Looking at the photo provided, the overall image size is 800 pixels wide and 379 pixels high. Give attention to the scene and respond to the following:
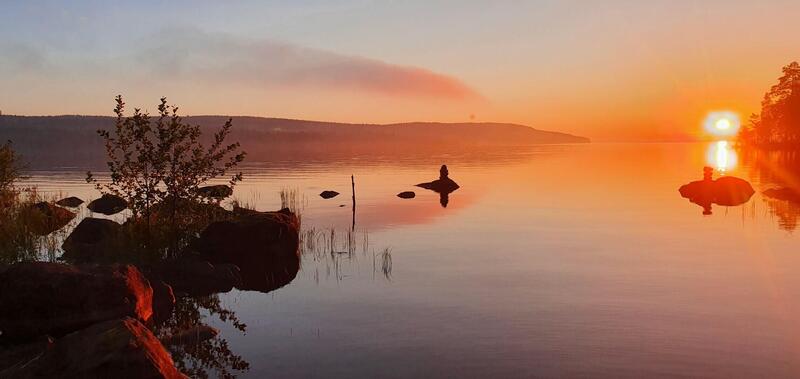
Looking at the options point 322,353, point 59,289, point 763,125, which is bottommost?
point 322,353

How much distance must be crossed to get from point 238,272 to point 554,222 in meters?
23.8

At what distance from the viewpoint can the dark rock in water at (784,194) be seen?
56400 millimetres

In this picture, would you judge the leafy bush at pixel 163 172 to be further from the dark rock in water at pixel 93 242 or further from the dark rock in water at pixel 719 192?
the dark rock in water at pixel 719 192

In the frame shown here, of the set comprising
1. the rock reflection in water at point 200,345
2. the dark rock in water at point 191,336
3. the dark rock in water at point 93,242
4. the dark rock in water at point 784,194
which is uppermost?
the dark rock in water at point 784,194

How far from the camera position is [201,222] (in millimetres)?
27906

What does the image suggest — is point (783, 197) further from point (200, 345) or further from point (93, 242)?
point (200, 345)

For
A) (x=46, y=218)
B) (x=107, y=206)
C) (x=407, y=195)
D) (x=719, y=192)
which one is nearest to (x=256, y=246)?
(x=46, y=218)

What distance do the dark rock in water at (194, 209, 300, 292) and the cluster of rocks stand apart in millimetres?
40

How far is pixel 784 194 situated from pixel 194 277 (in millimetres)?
54724

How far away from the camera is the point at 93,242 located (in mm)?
29797

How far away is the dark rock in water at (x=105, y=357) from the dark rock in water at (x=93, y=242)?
12877 mm

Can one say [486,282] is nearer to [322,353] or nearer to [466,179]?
[322,353]

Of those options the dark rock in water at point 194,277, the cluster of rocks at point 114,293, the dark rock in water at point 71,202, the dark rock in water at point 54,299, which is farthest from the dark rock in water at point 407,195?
the dark rock in water at point 54,299

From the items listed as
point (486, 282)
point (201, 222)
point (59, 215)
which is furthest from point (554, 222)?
point (59, 215)
